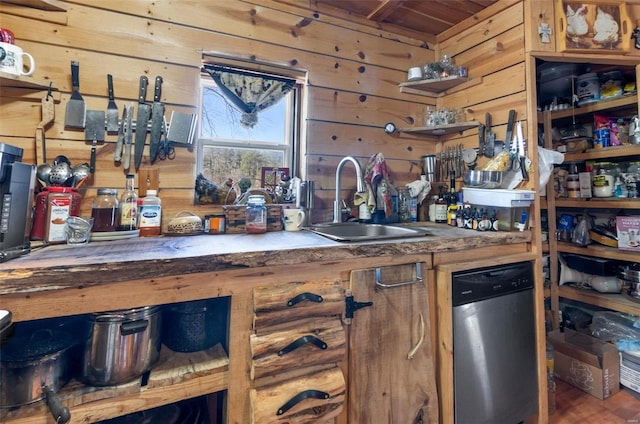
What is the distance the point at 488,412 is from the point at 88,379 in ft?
5.09

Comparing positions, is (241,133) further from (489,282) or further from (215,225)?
(489,282)

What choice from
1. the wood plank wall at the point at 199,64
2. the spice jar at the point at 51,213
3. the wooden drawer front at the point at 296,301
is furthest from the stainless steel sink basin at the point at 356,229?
the spice jar at the point at 51,213

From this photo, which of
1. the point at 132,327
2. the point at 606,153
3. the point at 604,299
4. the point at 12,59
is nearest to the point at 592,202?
the point at 606,153

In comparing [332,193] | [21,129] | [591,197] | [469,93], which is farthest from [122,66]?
[591,197]

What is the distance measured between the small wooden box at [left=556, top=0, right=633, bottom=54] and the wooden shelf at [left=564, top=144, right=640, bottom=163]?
60 cm

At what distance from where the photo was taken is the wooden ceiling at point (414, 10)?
5.98 feet

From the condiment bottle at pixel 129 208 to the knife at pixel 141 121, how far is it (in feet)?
0.39

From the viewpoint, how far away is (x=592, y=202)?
1.99 meters

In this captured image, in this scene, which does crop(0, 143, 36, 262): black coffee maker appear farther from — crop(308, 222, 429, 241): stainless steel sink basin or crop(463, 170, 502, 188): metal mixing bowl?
crop(463, 170, 502, 188): metal mixing bowl

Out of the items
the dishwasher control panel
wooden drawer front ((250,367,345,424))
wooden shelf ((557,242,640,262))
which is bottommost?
wooden drawer front ((250,367,345,424))

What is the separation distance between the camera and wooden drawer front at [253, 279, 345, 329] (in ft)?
3.13

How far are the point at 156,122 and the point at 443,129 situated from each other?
176 centimetres

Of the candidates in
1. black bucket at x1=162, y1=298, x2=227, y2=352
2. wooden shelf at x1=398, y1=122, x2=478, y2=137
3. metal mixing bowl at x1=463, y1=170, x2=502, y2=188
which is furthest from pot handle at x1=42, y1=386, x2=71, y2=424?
wooden shelf at x1=398, y1=122, x2=478, y2=137

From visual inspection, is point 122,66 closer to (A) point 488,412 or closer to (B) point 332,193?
(B) point 332,193
